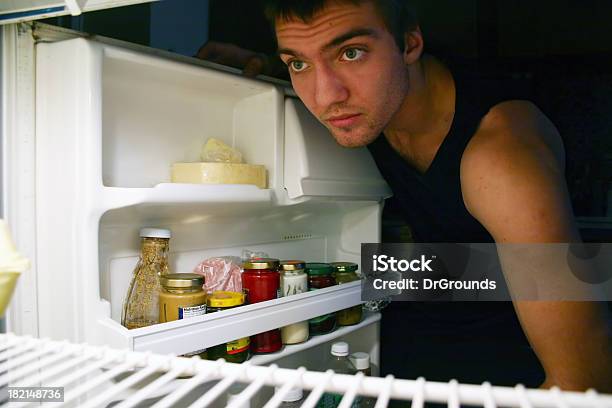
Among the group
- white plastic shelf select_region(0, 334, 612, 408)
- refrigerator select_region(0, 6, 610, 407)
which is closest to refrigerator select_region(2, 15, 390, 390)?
refrigerator select_region(0, 6, 610, 407)

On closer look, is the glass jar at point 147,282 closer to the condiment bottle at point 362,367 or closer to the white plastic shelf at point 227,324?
the white plastic shelf at point 227,324

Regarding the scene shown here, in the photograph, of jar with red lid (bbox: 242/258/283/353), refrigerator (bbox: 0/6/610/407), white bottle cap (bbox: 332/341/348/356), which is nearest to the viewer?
refrigerator (bbox: 0/6/610/407)

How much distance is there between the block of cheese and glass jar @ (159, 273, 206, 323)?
0.20 metres

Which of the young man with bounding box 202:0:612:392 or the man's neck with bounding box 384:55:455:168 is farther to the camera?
the man's neck with bounding box 384:55:455:168

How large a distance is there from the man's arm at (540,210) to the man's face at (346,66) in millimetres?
195

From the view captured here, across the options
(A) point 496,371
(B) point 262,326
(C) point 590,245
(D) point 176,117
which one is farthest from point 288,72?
(A) point 496,371

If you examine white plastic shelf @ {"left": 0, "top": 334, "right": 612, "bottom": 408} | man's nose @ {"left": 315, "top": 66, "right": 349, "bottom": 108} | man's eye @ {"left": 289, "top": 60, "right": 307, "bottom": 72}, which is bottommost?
white plastic shelf @ {"left": 0, "top": 334, "right": 612, "bottom": 408}

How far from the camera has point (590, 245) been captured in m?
0.82

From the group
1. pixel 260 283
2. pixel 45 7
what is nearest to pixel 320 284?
pixel 260 283

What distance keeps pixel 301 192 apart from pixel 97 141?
17.7 inches

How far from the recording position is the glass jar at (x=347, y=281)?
1.20m

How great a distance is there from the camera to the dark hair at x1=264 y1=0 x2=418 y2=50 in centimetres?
82

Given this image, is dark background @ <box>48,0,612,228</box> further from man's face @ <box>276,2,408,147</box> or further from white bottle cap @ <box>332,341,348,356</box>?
white bottle cap @ <box>332,341,348,356</box>

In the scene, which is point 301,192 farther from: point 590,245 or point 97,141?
point 590,245
